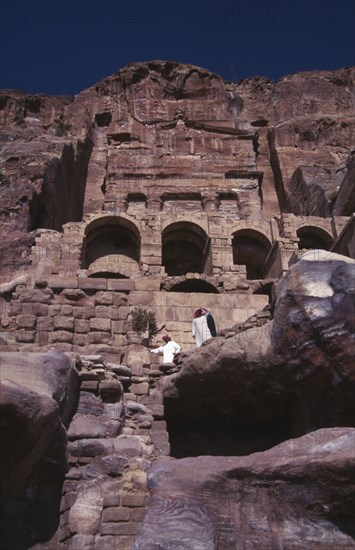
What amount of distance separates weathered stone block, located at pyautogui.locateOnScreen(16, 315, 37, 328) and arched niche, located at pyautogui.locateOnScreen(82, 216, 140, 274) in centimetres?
1320

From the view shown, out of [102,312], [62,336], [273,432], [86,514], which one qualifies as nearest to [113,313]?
[102,312]

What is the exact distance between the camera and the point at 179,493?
6.54 meters

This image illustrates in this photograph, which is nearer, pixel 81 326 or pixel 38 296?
pixel 81 326

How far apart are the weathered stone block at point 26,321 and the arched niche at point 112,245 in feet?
43.3

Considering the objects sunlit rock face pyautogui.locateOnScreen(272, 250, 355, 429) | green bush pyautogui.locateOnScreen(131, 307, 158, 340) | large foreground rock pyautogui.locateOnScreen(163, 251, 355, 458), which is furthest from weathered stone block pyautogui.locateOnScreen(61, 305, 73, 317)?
sunlit rock face pyautogui.locateOnScreen(272, 250, 355, 429)

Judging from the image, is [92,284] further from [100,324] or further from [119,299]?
[100,324]

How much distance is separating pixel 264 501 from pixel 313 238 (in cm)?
1913

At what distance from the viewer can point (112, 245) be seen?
25641 mm

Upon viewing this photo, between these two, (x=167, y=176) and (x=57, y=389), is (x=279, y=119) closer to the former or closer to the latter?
(x=167, y=176)

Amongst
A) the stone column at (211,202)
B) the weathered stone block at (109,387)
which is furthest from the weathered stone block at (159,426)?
the stone column at (211,202)

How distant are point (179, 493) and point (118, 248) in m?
19.6

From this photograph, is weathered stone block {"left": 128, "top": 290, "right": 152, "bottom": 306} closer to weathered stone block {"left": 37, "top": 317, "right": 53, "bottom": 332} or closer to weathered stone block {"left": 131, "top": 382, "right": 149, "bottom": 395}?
weathered stone block {"left": 37, "top": 317, "right": 53, "bottom": 332}

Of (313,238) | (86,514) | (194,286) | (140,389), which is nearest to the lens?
(86,514)

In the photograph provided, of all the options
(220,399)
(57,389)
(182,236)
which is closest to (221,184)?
(182,236)
